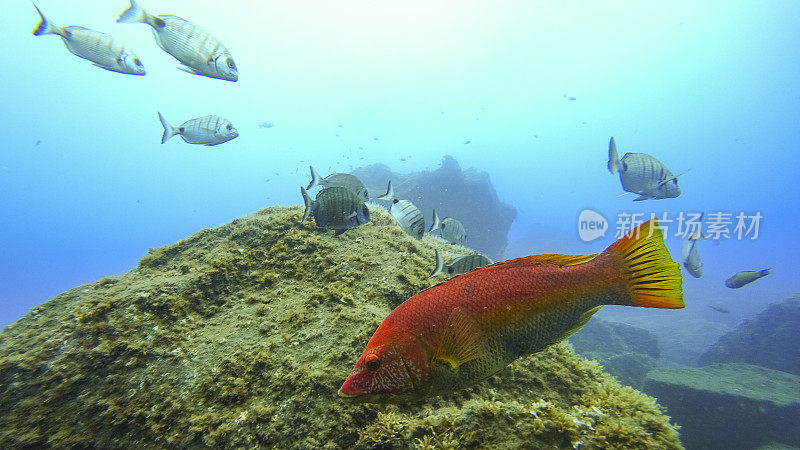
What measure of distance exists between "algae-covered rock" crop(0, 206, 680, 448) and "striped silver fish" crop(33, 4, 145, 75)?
291 centimetres

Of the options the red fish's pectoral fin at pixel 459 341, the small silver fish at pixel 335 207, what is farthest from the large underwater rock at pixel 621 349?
the red fish's pectoral fin at pixel 459 341

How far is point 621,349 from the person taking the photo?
14.2 metres

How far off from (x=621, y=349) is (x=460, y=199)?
1426 cm

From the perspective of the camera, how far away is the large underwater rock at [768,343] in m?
13.6

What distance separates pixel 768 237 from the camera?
9388 centimetres

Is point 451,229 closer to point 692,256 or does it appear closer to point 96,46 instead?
point 96,46

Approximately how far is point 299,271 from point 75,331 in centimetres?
176

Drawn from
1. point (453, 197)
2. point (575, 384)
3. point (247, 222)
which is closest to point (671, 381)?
point (575, 384)

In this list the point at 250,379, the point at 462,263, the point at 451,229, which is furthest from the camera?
the point at 451,229

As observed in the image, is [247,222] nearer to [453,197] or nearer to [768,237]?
[453,197]

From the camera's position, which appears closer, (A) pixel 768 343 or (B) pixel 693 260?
(B) pixel 693 260

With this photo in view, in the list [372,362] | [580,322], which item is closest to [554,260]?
[580,322]

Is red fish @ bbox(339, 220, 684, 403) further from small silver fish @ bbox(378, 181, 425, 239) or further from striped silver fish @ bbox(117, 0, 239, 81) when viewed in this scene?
striped silver fish @ bbox(117, 0, 239, 81)

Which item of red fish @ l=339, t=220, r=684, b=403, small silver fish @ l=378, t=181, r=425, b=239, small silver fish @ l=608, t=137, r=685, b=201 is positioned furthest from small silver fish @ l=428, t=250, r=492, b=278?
small silver fish @ l=608, t=137, r=685, b=201
